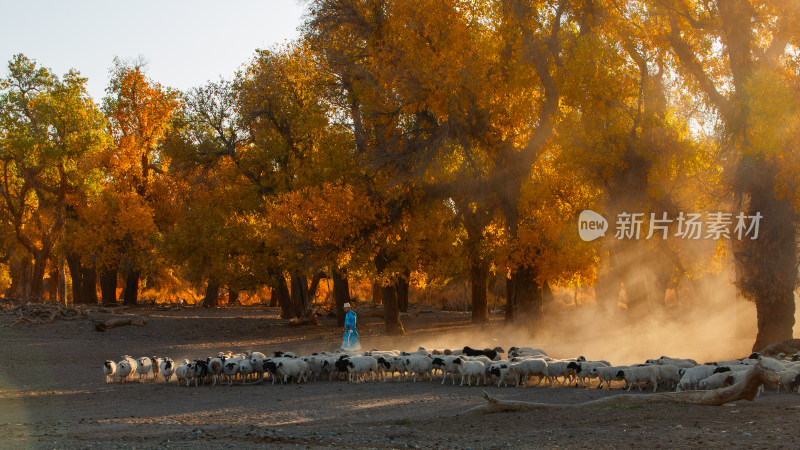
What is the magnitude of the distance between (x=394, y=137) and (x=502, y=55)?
4.91 m

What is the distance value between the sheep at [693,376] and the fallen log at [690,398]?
8.14 feet

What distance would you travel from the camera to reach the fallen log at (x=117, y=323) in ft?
110

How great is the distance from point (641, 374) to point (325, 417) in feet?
23.6

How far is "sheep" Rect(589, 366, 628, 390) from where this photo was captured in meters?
17.2

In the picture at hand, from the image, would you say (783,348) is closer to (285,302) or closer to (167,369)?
(167,369)

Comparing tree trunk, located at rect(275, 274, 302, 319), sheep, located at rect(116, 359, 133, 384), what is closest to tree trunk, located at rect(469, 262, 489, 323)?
tree trunk, located at rect(275, 274, 302, 319)

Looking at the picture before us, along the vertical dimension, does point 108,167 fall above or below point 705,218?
above

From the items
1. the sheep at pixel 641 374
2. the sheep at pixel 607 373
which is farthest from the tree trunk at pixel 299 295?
the sheep at pixel 641 374

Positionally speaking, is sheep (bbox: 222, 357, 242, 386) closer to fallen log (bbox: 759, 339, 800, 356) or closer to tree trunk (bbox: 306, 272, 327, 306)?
fallen log (bbox: 759, 339, 800, 356)

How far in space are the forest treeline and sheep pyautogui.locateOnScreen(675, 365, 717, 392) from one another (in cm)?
603

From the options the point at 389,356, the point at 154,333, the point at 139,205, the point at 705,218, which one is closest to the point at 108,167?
the point at 139,205

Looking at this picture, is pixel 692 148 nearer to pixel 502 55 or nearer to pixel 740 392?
pixel 502 55

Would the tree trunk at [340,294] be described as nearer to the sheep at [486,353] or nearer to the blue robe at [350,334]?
the blue robe at [350,334]

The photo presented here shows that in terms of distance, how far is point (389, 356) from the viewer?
67.1 feet
